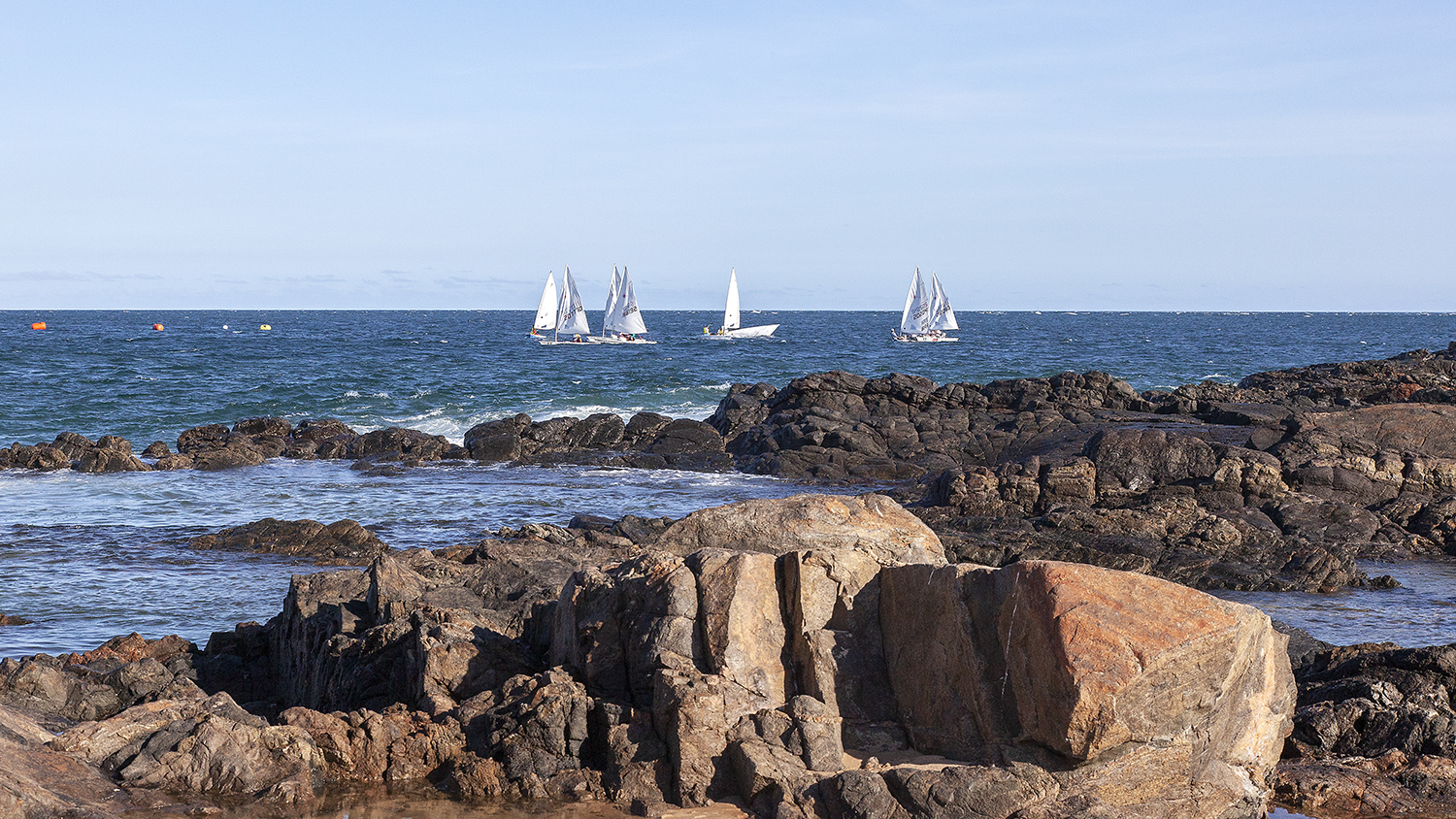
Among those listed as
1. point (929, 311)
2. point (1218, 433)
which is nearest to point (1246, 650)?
point (1218, 433)

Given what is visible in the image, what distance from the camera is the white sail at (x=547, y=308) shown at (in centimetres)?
8236

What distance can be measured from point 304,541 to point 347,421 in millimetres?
22390

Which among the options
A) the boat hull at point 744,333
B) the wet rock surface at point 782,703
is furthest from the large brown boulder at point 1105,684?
the boat hull at point 744,333

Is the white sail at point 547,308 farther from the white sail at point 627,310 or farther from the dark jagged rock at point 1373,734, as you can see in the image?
the dark jagged rock at point 1373,734

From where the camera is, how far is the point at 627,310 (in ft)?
255

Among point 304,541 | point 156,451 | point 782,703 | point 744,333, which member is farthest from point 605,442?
point 744,333

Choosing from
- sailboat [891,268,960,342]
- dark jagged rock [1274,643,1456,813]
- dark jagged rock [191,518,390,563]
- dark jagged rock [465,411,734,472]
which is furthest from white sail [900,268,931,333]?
dark jagged rock [1274,643,1456,813]

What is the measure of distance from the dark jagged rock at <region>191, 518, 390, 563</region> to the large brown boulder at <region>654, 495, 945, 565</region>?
7523 millimetres

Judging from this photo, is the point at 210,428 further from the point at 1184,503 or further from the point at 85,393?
the point at 1184,503

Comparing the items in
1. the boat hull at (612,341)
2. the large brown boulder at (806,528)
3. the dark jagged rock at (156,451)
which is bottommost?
the dark jagged rock at (156,451)

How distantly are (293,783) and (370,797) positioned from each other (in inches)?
18.7

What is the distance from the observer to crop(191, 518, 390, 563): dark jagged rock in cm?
1647

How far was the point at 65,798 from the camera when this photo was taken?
22.4 ft

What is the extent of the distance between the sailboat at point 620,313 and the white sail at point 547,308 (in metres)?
5.44
